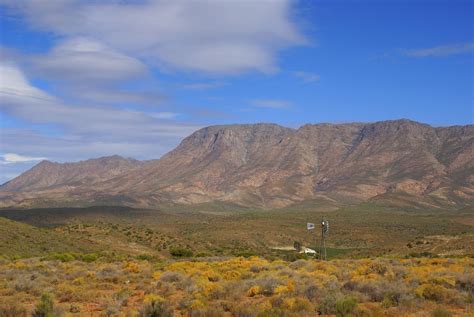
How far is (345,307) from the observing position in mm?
15102

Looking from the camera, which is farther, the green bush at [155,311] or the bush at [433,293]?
the bush at [433,293]

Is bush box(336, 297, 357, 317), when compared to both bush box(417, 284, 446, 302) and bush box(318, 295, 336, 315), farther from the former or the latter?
bush box(417, 284, 446, 302)

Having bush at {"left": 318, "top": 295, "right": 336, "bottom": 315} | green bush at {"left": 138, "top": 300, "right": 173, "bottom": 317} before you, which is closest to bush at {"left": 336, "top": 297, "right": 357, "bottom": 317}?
bush at {"left": 318, "top": 295, "right": 336, "bottom": 315}

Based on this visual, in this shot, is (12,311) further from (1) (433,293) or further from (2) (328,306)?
(1) (433,293)

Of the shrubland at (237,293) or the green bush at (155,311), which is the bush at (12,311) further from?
the green bush at (155,311)

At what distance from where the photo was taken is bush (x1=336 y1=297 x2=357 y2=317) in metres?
14.9

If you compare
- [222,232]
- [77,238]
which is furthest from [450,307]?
[222,232]

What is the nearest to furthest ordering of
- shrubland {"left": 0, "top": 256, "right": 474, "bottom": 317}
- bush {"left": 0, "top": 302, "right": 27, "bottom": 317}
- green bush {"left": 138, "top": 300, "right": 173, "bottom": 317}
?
green bush {"left": 138, "top": 300, "right": 173, "bottom": 317} < bush {"left": 0, "top": 302, "right": 27, "bottom": 317} < shrubland {"left": 0, "top": 256, "right": 474, "bottom": 317}

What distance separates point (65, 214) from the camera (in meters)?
129

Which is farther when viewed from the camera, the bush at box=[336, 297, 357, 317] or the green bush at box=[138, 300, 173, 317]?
the bush at box=[336, 297, 357, 317]

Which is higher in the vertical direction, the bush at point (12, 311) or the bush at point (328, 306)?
the bush at point (12, 311)

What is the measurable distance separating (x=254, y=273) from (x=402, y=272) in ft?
23.2

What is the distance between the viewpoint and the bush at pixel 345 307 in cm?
1487

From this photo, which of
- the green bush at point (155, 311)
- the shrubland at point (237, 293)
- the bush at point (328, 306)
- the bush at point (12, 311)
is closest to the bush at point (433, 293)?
the shrubland at point (237, 293)
